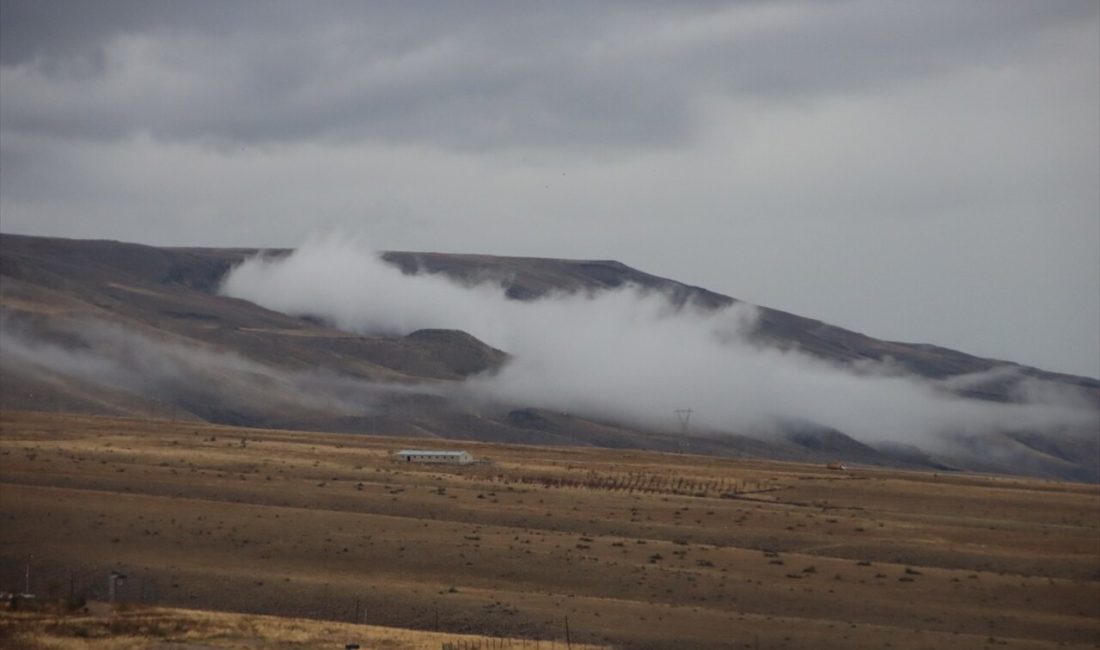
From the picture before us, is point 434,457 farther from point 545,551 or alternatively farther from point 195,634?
point 195,634

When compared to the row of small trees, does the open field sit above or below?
below

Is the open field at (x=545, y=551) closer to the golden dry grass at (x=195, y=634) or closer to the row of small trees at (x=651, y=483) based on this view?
the row of small trees at (x=651, y=483)

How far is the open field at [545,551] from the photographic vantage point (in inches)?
2146

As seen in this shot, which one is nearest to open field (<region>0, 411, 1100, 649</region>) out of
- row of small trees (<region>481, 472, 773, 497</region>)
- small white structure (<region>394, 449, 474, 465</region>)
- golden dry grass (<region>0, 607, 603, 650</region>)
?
row of small trees (<region>481, 472, 773, 497</region>)

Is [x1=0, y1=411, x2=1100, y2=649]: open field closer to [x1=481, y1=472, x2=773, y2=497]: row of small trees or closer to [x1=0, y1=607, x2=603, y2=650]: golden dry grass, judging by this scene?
[x1=481, y1=472, x2=773, y2=497]: row of small trees

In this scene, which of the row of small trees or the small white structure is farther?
the small white structure

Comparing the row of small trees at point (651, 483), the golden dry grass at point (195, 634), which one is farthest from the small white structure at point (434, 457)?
the golden dry grass at point (195, 634)

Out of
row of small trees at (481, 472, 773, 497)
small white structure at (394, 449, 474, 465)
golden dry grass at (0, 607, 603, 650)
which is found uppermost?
small white structure at (394, 449, 474, 465)

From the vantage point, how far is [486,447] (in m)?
148

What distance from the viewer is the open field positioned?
2146 inches

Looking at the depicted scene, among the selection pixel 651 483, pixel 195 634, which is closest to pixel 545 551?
pixel 195 634

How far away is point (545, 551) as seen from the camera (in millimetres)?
65500

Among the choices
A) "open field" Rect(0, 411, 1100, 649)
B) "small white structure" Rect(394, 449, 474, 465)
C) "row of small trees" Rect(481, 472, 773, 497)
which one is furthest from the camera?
"small white structure" Rect(394, 449, 474, 465)

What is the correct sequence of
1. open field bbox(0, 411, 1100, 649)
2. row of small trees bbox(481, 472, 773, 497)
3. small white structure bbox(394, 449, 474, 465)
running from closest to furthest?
1. open field bbox(0, 411, 1100, 649)
2. row of small trees bbox(481, 472, 773, 497)
3. small white structure bbox(394, 449, 474, 465)
